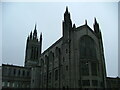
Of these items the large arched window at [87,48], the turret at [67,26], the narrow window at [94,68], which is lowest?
the narrow window at [94,68]

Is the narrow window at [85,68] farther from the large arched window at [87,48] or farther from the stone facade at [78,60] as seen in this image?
the large arched window at [87,48]

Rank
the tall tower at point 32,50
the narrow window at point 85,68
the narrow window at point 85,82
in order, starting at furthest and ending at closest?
the tall tower at point 32,50 → the narrow window at point 85,68 → the narrow window at point 85,82

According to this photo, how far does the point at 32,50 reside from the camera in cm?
5788

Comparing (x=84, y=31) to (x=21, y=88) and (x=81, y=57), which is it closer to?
(x=81, y=57)

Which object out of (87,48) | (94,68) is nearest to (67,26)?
(87,48)

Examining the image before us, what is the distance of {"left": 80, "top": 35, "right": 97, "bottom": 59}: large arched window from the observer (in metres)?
30.0

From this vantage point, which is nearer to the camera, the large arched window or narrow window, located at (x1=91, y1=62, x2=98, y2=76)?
narrow window, located at (x1=91, y1=62, x2=98, y2=76)

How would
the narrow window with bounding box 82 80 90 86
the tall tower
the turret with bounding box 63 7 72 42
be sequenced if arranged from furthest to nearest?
the tall tower → the turret with bounding box 63 7 72 42 → the narrow window with bounding box 82 80 90 86

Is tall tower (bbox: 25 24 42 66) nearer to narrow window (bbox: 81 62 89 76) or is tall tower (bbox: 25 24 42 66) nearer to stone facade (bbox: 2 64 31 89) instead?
stone facade (bbox: 2 64 31 89)


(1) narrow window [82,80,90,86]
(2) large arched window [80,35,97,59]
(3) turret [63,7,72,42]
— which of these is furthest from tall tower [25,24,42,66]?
(1) narrow window [82,80,90,86]

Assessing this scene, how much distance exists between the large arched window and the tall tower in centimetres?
2764

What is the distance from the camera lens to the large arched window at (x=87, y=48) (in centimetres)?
3005

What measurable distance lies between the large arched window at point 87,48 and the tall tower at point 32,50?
27.6 meters

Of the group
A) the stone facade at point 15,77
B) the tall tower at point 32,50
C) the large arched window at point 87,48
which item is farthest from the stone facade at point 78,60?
the tall tower at point 32,50
